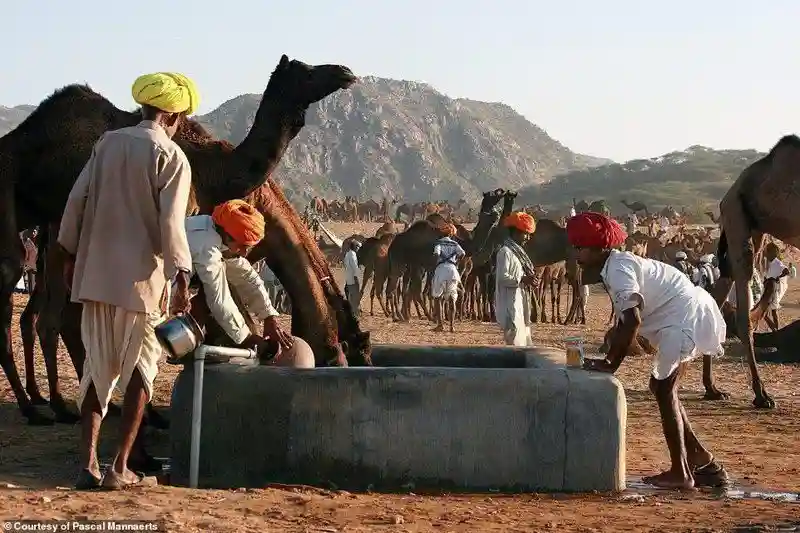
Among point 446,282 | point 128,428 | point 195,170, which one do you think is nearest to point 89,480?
point 128,428

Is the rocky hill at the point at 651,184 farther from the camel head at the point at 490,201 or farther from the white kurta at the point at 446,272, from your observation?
the white kurta at the point at 446,272

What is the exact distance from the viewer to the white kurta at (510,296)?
13.8m

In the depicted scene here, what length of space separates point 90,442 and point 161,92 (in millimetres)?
1728

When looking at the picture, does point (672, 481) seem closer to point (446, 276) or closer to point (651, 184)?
point (446, 276)

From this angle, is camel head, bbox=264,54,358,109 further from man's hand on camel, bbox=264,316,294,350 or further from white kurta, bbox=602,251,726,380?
white kurta, bbox=602,251,726,380

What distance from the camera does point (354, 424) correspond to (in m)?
6.73

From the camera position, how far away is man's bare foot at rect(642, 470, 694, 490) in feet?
23.5

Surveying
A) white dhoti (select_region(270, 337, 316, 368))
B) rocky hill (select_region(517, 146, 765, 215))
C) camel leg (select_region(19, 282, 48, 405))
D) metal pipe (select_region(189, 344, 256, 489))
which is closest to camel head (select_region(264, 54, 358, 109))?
camel leg (select_region(19, 282, 48, 405))

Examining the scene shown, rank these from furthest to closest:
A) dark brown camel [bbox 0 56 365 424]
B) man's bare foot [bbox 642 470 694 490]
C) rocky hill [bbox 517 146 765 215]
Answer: rocky hill [bbox 517 146 765 215]
dark brown camel [bbox 0 56 365 424]
man's bare foot [bbox 642 470 694 490]

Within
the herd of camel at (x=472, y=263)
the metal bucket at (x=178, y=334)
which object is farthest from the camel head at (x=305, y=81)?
the herd of camel at (x=472, y=263)

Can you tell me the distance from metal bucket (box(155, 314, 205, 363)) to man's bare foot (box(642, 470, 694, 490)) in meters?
→ 2.74

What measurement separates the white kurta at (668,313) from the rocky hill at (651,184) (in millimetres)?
89716

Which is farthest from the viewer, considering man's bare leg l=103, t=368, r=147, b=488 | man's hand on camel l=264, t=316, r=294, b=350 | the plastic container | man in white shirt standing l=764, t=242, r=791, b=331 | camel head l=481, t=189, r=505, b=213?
camel head l=481, t=189, r=505, b=213

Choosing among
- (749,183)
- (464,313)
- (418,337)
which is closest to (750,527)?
(749,183)
